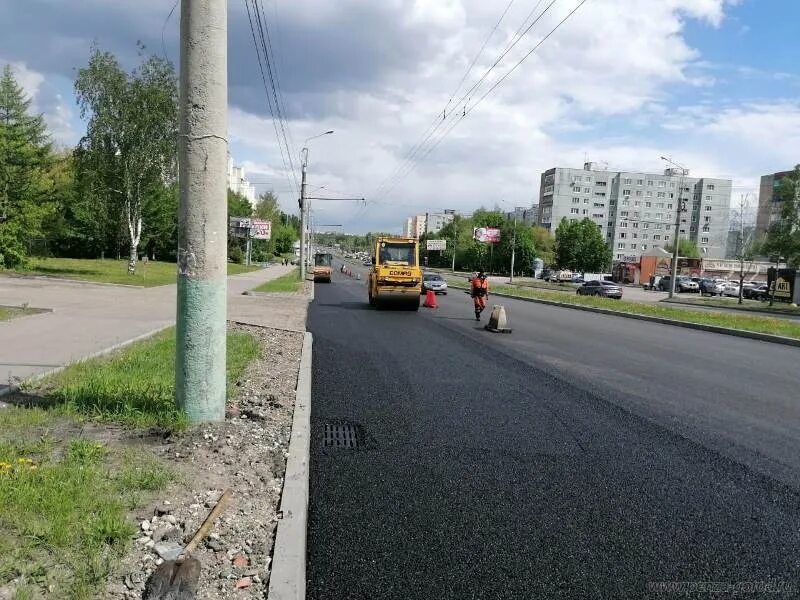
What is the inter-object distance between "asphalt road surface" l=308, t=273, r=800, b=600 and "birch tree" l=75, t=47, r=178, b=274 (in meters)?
27.2

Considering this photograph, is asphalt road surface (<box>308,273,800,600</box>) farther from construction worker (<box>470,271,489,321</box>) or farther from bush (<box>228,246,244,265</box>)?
bush (<box>228,246,244,265</box>)

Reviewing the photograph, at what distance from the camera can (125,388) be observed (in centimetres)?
637

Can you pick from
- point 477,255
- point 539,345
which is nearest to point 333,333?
point 539,345

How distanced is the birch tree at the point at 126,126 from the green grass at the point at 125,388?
26.8 meters

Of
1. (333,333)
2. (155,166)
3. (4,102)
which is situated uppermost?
(4,102)

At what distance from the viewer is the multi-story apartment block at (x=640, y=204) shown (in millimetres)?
124250

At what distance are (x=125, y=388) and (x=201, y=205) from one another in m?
2.34

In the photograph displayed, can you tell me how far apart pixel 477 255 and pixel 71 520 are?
102m

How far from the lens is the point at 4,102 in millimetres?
31172

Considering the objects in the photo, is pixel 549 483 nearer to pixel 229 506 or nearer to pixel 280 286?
pixel 229 506

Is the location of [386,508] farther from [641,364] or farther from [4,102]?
[4,102]

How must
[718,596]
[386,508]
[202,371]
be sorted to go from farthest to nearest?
1. [202,371]
2. [386,508]
3. [718,596]

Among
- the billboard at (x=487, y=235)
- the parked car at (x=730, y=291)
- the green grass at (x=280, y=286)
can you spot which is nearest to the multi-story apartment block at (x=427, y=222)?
the billboard at (x=487, y=235)

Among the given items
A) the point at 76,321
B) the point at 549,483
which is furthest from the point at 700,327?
the point at 76,321
